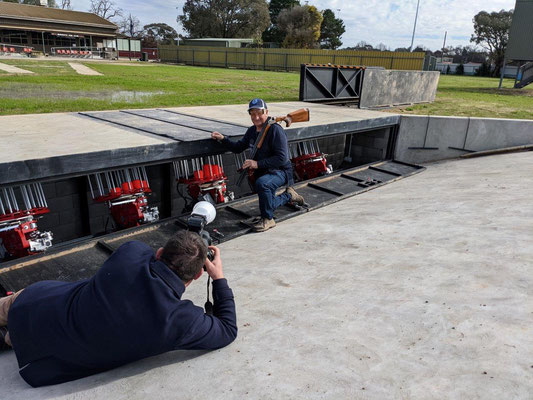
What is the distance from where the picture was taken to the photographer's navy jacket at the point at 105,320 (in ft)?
7.66

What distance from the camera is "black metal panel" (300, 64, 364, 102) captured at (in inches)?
458

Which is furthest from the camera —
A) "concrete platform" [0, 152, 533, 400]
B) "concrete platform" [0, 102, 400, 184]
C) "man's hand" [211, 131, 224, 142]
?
"man's hand" [211, 131, 224, 142]

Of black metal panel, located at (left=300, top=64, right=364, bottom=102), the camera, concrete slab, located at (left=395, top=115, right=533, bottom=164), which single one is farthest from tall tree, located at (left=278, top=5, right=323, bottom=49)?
the camera

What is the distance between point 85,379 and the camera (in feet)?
8.71

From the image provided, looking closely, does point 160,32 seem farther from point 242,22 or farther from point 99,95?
point 99,95

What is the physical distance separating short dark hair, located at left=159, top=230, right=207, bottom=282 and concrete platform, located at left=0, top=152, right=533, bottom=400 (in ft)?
2.53

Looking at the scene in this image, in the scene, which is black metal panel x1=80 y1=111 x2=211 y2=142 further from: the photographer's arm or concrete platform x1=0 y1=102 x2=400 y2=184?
the photographer's arm

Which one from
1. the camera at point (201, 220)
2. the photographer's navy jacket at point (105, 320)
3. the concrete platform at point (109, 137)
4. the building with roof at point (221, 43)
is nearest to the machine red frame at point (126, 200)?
the concrete platform at point (109, 137)

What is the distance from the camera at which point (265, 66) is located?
3475 cm

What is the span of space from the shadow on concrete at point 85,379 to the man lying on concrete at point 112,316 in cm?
5

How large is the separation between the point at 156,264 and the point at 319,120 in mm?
6579

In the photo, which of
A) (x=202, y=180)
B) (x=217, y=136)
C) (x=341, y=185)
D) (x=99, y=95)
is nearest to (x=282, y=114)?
(x=341, y=185)

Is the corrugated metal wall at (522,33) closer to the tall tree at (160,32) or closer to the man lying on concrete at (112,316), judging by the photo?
the man lying on concrete at (112,316)

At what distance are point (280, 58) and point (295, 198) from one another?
29.8 m
